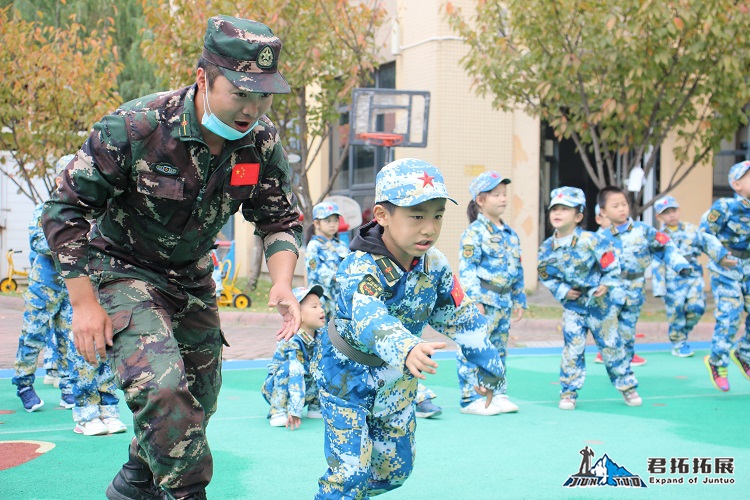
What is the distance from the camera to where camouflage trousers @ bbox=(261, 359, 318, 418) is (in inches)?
249

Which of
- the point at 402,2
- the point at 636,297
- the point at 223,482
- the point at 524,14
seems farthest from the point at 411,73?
the point at 223,482

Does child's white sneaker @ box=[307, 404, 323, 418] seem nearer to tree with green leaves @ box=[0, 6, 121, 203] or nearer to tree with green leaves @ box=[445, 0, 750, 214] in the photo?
tree with green leaves @ box=[445, 0, 750, 214]

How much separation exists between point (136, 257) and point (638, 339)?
979 centimetres

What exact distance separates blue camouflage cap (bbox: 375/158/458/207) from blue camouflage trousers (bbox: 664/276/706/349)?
7535mm

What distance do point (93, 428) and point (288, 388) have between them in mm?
1383

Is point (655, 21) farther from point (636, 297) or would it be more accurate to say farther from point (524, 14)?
point (636, 297)

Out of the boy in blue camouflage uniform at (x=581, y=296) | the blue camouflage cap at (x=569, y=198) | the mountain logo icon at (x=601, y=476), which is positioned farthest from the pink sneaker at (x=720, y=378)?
the mountain logo icon at (x=601, y=476)

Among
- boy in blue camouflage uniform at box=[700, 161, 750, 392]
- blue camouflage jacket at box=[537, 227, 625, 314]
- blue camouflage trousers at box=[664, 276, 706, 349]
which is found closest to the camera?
blue camouflage jacket at box=[537, 227, 625, 314]

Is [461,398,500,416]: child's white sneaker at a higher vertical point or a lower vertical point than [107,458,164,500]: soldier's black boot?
lower

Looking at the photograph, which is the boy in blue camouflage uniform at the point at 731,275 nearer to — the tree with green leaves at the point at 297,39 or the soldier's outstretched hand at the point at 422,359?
the soldier's outstretched hand at the point at 422,359

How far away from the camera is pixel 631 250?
29.7 feet

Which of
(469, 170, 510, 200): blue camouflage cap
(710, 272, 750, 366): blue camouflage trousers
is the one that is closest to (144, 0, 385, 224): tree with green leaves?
(469, 170, 510, 200): blue camouflage cap

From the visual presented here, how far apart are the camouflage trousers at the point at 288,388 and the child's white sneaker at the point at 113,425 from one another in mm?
1083

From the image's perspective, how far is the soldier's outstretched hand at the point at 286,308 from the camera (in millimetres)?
3510
